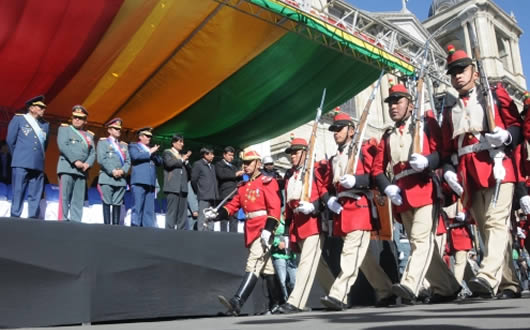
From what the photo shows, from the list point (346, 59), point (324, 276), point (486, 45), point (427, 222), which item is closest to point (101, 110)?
point (346, 59)

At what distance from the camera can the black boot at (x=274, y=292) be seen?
514cm

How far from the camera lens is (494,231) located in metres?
3.68

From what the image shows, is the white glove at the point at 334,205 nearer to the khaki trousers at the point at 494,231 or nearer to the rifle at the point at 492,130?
the khaki trousers at the point at 494,231

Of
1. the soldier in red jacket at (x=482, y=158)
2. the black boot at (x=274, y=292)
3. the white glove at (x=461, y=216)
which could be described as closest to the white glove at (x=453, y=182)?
the soldier in red jacket at (x=482, y=158)

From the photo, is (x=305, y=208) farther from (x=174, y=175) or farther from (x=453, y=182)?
(x=174, y=175)

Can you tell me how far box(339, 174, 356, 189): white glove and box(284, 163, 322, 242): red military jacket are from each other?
527 mm

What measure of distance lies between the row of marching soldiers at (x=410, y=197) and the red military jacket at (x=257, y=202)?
1cm

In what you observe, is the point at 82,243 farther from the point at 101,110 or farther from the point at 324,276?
the point at 101,110

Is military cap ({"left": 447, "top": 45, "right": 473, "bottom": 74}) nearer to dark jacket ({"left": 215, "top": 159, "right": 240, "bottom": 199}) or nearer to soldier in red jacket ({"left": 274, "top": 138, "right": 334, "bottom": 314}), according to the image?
soldier in red jacket ({"left": 274, "top": 138, "right": 334, "bottom": 314})

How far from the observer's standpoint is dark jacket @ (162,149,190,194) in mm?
6902

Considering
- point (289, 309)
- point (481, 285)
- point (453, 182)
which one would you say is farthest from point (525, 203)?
point (289, 309)

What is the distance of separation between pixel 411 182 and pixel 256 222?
1.57 metres

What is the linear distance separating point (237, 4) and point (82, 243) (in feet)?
12.4

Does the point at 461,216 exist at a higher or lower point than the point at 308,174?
lower
